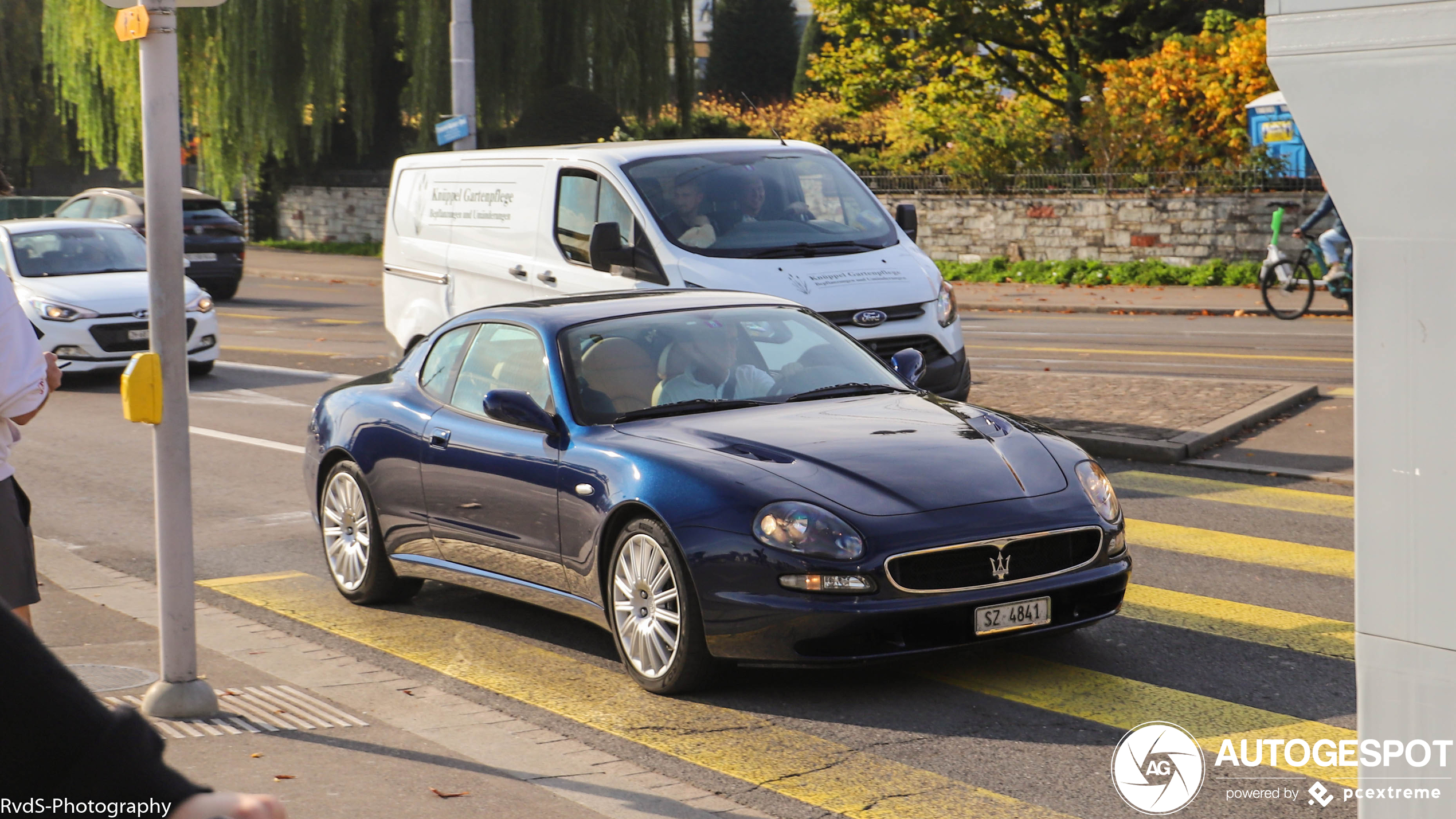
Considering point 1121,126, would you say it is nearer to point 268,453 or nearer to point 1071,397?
point 1071,397

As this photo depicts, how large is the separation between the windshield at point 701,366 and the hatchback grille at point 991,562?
4.62 ft

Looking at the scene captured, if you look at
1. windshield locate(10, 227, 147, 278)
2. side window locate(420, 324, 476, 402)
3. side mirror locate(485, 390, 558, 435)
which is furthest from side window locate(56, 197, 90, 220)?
side mirror locate(485, 390, 558, 435)

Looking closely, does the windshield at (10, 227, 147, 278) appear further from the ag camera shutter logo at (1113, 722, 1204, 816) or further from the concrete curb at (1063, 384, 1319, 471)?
the ag camera shutter logo at (1113, 722, 1204, 816)

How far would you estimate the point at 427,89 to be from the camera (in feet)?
109

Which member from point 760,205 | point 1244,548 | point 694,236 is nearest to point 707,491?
point 1244,548

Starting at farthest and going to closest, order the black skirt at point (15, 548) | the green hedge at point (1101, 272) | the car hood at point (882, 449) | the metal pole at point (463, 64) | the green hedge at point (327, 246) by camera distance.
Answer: the green hedge at point (327, 246) < the green hedge at point (1101, 272) < the metal pole at point (463, 64) < the car hood at point (882, 449) < the black skirt at point (15, 548)

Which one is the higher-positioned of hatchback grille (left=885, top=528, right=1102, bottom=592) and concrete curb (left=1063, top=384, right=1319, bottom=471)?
hatchback grille (left=885, top=528, right=1102, bottom=592)

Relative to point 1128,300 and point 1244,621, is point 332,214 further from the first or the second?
point 1244,621

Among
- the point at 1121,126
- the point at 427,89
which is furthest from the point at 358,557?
the point at 427,89

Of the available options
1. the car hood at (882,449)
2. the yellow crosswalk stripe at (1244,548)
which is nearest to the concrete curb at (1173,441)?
the yellow crosswalk stripe at (1244,548)

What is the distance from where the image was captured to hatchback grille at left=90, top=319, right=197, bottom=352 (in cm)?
1680

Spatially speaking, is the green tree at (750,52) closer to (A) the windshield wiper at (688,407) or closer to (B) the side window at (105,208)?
(B) the side window at (105,208)

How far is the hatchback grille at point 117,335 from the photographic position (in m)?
16.8

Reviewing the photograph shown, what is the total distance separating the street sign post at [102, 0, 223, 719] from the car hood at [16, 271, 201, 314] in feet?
39.1
